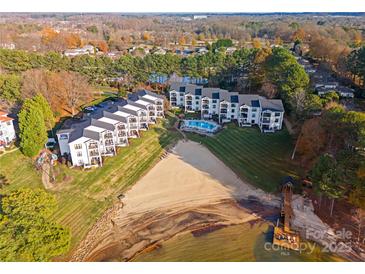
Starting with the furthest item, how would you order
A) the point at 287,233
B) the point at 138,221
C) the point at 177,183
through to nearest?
the point at 177,183 → the point at 138,221 → the point at 287,233

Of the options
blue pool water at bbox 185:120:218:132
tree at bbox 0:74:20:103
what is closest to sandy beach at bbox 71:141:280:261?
blue pool water at bbox 185:120:218:132

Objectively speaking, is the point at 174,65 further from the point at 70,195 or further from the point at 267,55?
the point at 70,195

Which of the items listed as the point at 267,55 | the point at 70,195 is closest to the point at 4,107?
the point at 70,195

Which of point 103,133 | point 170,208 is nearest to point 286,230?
point 170,208

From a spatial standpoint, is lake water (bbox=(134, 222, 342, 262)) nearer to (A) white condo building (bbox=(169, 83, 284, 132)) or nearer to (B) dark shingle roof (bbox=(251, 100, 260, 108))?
(A) white condo building (bbox=(169, 83, 284, 132))

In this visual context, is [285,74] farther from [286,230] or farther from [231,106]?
[286,230]

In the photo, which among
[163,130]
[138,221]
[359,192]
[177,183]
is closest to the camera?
[359,192]
